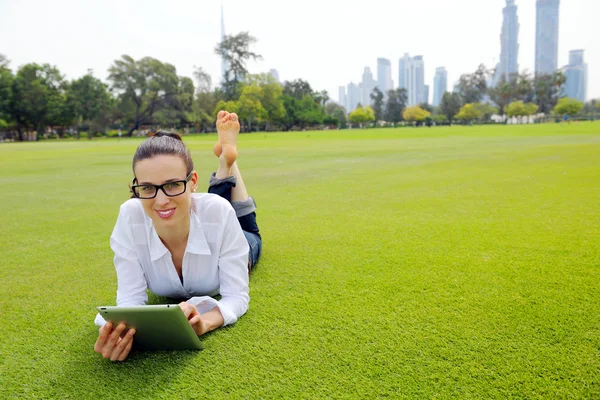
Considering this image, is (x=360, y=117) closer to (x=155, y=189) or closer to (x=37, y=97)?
(x=37, y=97)

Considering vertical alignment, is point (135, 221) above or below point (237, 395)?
above

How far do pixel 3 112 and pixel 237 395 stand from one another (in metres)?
61.9

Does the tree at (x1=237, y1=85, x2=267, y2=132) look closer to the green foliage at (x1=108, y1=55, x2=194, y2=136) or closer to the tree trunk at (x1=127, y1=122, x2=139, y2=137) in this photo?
the green foliage at (x1=108, y1=55, x2=194, y2=136)

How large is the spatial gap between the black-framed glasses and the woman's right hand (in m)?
0.60

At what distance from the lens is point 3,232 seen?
16.5ft

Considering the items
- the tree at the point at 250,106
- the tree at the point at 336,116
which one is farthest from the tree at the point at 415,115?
the tree at the point at 250,106

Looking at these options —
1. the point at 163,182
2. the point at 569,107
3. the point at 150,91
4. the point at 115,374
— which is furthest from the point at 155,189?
the point at 569,107

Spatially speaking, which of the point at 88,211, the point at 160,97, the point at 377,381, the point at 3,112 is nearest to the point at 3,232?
the point at 88,211

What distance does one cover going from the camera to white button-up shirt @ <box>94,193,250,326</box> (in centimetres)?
235

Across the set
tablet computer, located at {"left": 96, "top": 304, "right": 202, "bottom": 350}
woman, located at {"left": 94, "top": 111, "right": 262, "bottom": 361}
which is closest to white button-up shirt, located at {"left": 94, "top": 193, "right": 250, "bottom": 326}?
woman, located at {"left": 94, "top": 111, "right": 262, "bottom": 361}

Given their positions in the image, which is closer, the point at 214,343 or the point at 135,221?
the point at 214,343

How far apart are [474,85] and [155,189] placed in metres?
113

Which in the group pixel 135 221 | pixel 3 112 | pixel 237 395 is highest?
pixel 3 112

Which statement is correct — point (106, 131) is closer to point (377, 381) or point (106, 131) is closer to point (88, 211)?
point (88, 211)
